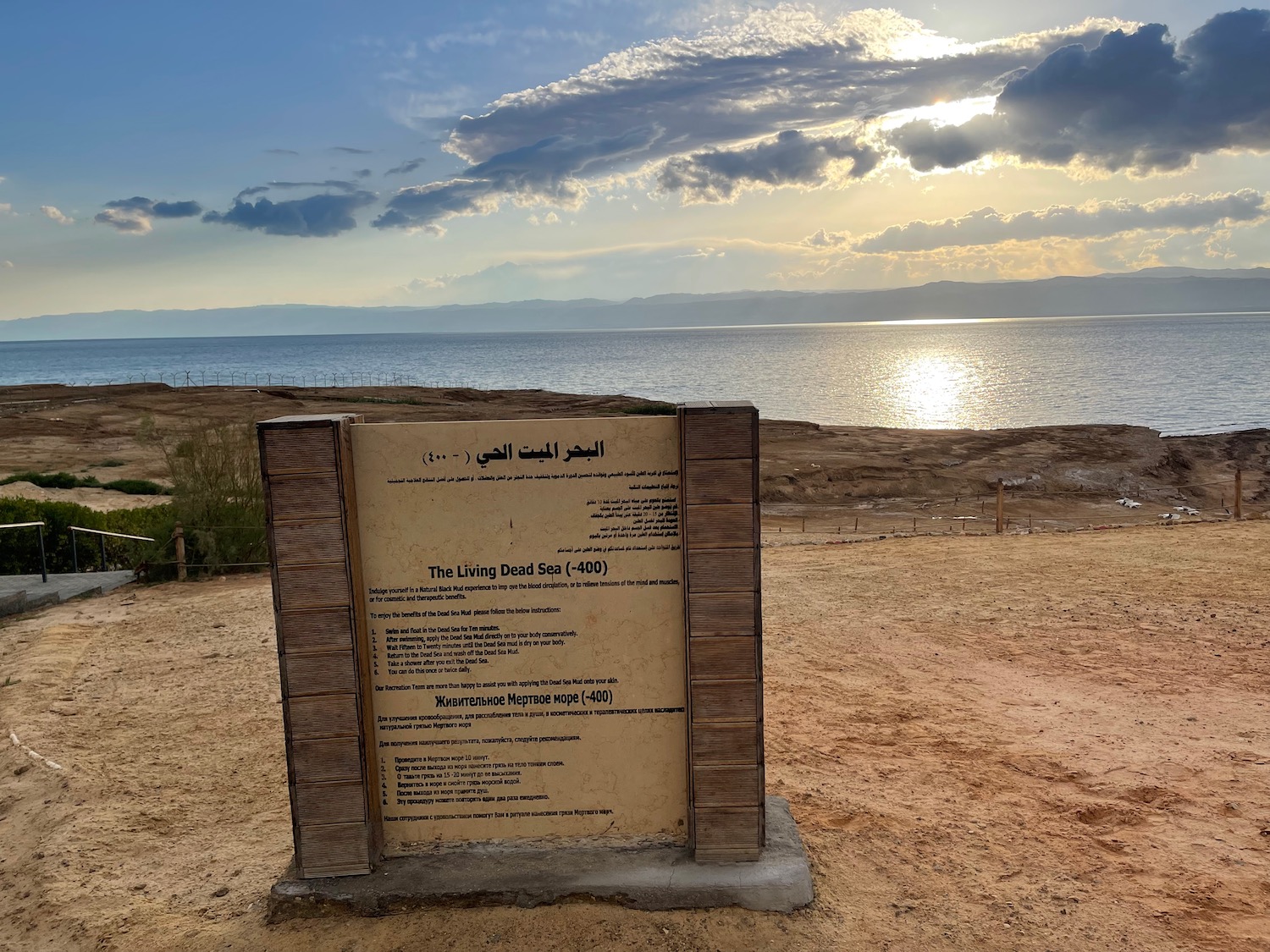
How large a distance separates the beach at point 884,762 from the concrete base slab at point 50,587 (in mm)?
410

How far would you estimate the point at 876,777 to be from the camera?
7.28 m

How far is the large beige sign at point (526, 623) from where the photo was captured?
524 cm

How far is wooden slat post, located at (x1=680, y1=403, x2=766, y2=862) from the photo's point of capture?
507 centimetres

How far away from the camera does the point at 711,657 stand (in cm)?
522

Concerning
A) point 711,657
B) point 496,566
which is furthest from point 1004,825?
point 496,566

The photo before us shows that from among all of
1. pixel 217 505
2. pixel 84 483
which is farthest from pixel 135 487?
pixel 217 505

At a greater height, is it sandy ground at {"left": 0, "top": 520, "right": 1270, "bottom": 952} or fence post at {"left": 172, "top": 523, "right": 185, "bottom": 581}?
fence post at {"left": 172, "top": 523, "right": 185, "bottom": 581}

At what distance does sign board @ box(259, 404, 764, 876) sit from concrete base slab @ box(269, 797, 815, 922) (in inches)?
5.1

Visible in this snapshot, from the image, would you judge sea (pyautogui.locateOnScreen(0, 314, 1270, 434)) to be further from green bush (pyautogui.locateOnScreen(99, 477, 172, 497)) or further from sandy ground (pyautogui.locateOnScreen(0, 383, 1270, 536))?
green bush (pyautogui.locateOnScreen(99, 477, 172, 497))

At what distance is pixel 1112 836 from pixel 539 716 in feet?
13.3

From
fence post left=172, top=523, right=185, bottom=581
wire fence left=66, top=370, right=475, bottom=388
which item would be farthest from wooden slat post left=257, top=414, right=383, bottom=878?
wire fence left=66, top=370, right=475, bottom=388

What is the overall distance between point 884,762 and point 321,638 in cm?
482

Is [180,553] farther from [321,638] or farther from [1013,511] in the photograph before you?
[1013,511]

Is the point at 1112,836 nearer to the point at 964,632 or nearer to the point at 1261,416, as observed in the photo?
the point at 964,632
